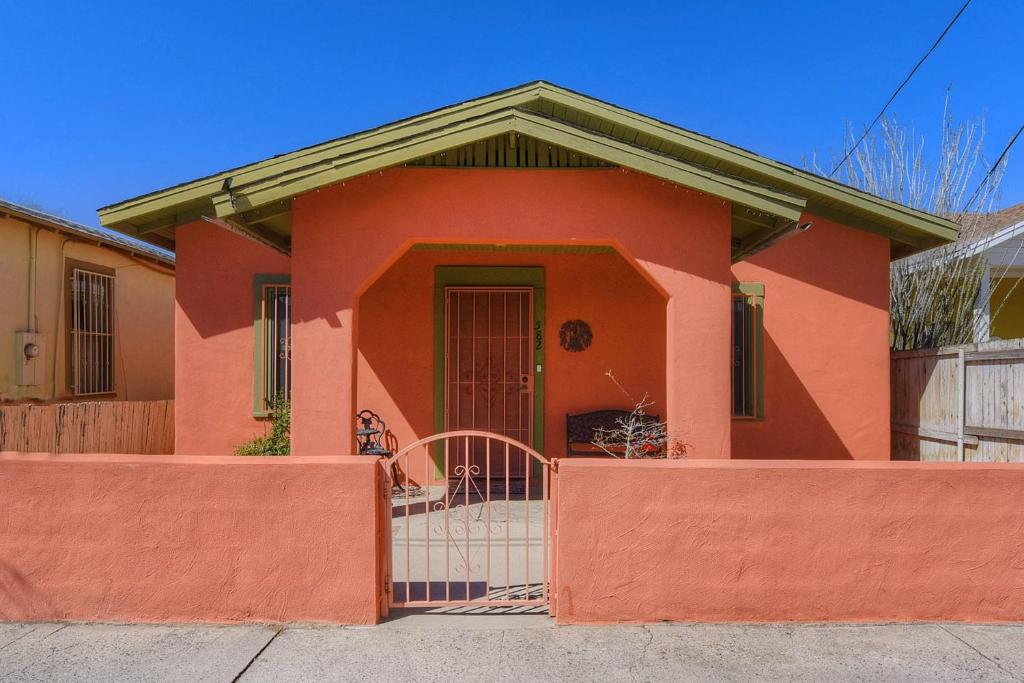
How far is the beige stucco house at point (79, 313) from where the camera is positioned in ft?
31.0

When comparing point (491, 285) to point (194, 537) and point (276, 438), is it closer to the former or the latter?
point (276, 438)

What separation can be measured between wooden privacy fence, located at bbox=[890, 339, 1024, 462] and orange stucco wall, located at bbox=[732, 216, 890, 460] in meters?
0.41

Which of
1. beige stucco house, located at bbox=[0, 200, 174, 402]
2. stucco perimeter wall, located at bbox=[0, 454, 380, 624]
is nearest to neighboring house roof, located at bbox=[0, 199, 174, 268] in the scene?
beige stucco house, located at bbox=[0, 200, 174, 402]

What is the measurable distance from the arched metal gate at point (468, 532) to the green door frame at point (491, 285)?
44cm

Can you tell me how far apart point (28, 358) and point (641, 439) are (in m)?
7.88

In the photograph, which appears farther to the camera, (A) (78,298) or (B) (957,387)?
(A) (78,298)

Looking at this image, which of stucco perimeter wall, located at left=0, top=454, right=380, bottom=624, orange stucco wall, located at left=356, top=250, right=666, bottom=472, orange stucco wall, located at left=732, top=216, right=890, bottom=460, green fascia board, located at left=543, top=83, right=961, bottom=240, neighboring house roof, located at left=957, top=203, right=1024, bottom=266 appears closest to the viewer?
stucco perimeter wall, located at left=0, top=454, right=380, bottom=624

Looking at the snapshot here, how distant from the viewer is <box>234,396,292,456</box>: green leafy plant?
7816 millimetres

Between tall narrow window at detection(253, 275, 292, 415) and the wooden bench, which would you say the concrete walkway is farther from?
the wooden bench

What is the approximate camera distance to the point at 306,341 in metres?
6.31

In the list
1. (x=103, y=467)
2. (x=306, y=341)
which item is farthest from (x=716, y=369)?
(x=103, y=467)

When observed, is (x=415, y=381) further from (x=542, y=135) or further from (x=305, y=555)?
(x=305, y=555)

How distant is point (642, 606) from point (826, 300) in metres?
5.24

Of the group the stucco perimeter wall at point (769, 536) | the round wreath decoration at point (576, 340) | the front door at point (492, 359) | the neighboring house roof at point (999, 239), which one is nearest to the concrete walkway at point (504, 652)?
the stucco perimeter wall at point (769, 536)
